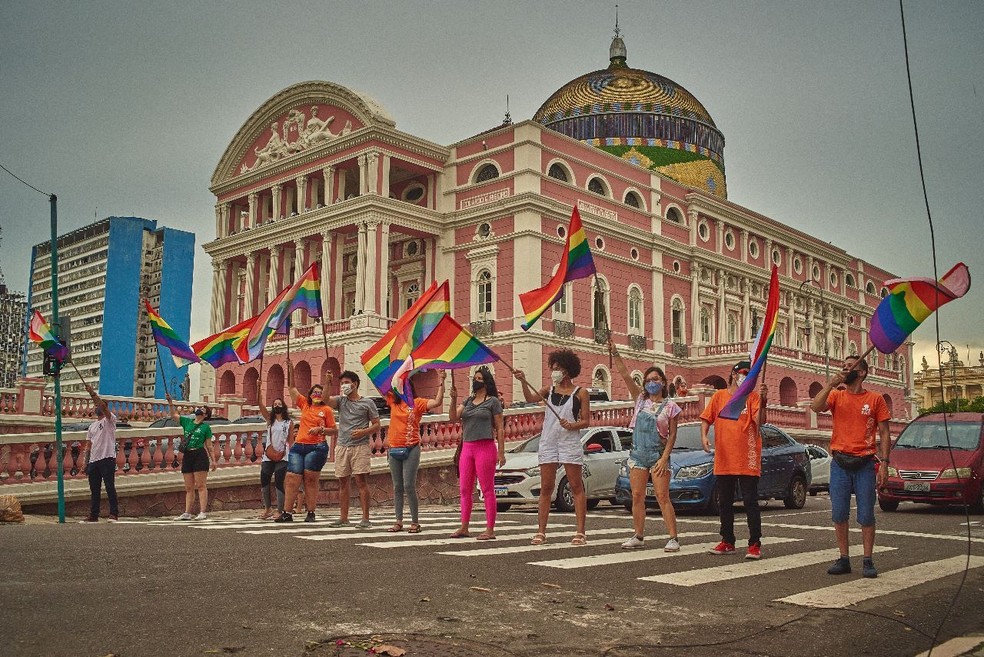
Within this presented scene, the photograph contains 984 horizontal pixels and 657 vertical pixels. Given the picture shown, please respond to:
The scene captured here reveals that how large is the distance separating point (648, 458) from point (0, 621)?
5.92 m

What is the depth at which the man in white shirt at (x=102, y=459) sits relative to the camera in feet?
44.9

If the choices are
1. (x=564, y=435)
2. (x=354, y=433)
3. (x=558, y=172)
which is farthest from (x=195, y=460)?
(x=558, y=172)

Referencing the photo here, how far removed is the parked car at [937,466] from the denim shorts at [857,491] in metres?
7.19

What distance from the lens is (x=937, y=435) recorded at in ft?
52.7

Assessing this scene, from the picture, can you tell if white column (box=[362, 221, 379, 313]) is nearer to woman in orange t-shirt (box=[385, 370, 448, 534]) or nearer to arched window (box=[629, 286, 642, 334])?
arched window (box=[629, 286, 642, 334])

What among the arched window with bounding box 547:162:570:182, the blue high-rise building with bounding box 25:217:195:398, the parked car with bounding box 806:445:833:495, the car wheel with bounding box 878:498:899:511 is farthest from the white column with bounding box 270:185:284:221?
the car wheel with bounding box 878:498:899:511

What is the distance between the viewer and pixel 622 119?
54219 mm

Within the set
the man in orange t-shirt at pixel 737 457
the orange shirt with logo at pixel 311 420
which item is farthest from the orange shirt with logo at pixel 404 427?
the man in orange t-shirt at pixel 737 457

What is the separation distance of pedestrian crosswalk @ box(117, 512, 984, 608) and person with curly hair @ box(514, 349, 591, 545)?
333 mm

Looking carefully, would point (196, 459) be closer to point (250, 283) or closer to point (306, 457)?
point (306, 457)

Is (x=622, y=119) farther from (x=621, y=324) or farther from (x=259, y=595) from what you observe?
(x=259, y=595)

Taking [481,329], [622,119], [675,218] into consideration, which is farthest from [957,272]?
[622,119]

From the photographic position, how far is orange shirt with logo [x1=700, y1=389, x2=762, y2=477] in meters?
8.75

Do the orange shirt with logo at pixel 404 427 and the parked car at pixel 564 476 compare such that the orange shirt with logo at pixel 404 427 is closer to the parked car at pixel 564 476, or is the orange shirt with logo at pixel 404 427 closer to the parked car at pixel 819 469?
the parked car at pixel 564 476
